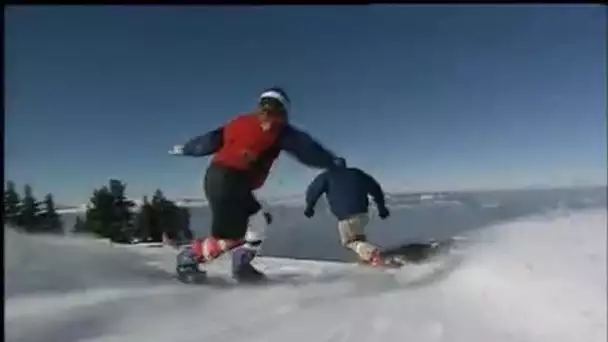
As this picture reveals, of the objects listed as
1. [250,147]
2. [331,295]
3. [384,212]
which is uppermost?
[250,147]

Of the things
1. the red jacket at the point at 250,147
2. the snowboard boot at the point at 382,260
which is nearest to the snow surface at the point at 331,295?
the snowboard boot at the point at 382,260

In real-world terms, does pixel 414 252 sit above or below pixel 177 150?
below

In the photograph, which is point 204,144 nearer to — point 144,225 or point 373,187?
point 144,225

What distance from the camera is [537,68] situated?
Answer: 128cm

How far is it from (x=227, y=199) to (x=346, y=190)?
173 mm

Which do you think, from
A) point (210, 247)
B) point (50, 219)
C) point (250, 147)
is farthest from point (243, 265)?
point (50, 219)

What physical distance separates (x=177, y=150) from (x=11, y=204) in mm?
242

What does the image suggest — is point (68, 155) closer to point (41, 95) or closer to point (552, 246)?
point (41, 95)

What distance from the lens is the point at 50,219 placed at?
4.05ft

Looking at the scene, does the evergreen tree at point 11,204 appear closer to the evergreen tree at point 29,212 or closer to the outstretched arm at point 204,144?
the evergreen tree at point 29,212

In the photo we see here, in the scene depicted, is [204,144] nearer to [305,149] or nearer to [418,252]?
[305,149]

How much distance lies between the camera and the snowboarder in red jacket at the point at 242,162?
126 cm

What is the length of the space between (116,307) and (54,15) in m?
0.43

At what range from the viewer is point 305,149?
1.27 metres
